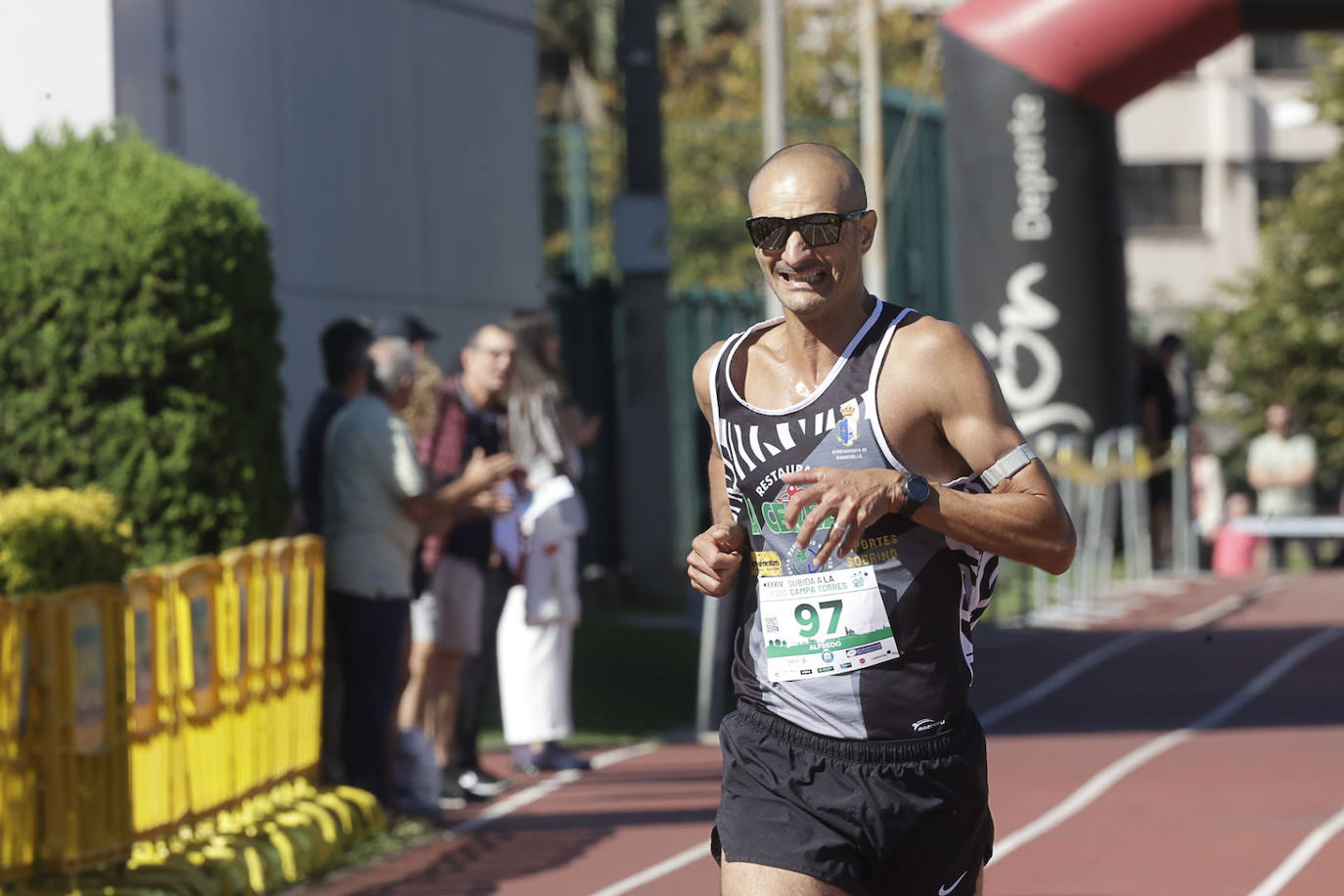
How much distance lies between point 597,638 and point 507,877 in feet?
25.2

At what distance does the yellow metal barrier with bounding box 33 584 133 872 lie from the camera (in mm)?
6711

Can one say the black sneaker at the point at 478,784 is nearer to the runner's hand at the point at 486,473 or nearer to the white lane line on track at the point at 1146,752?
the runner's hand at the point at 486,473

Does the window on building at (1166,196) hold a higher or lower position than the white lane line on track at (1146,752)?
higher

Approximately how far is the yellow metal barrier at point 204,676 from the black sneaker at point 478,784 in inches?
80.1

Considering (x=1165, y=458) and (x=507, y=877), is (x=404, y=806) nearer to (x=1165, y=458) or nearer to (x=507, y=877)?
(x=507, y=877)

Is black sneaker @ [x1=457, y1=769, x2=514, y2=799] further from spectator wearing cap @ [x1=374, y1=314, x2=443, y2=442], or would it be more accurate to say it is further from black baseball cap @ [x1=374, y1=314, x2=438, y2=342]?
black baseball cap @ [x1=374, y1=314, x2=438, y2=342]

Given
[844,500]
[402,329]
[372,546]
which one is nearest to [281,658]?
[372,546]

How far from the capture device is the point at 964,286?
1839 cm

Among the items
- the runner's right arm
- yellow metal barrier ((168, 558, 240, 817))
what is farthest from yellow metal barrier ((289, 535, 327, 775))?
the runner's right arm

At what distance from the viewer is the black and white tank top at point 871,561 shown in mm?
4309

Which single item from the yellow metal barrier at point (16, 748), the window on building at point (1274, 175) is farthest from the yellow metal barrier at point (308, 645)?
the window on building at point (1274, 175)

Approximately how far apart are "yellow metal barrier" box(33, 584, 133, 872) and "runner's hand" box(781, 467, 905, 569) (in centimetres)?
338

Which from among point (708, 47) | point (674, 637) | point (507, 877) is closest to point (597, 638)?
point (674, 637)

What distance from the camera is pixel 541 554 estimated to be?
1014cm
